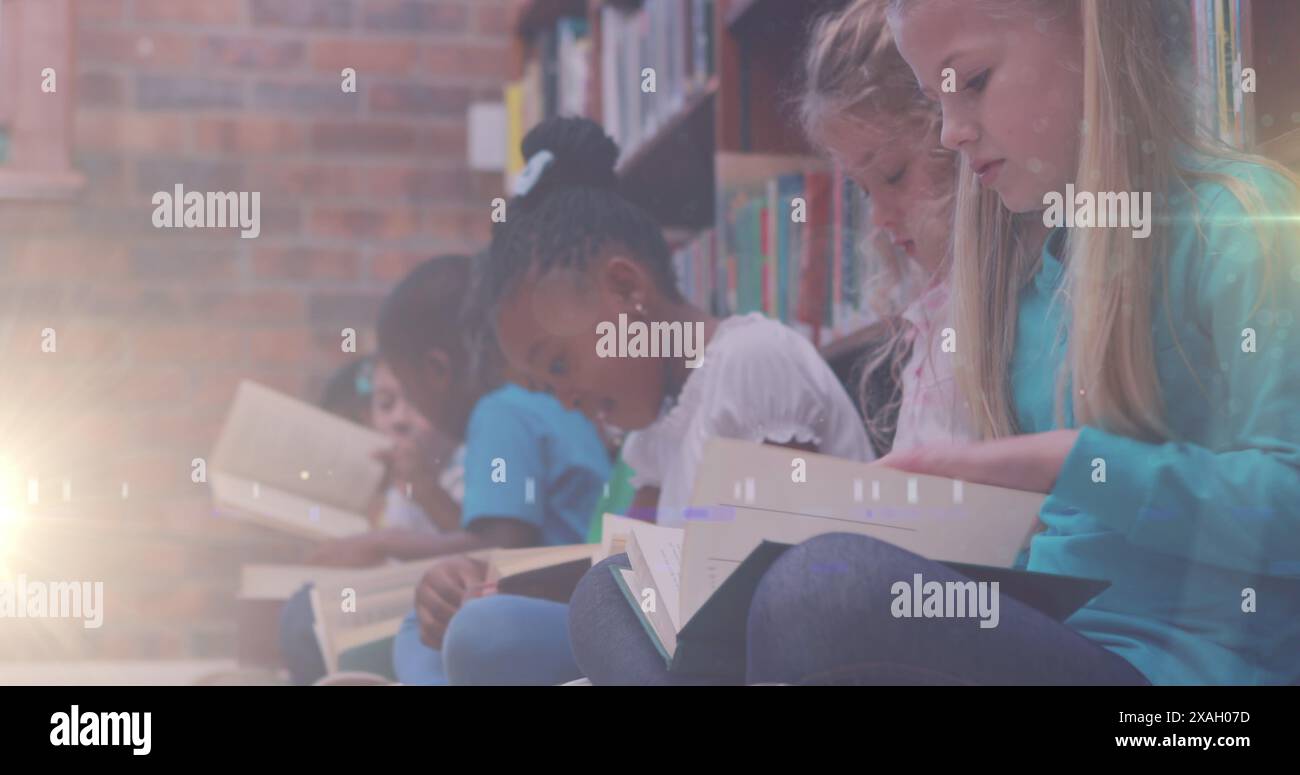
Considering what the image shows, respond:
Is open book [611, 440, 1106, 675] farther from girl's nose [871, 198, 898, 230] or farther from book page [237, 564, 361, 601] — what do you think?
book page [237, 564, 361, 601]

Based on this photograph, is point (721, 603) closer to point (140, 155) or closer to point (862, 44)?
point (862, 44)

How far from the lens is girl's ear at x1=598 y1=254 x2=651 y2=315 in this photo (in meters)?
0.91

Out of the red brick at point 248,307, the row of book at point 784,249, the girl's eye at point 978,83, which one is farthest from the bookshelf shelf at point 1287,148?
the red brick at point 248,307

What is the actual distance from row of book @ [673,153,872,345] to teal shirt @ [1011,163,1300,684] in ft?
0.76

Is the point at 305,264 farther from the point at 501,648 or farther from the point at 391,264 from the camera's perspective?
the point at 501,648

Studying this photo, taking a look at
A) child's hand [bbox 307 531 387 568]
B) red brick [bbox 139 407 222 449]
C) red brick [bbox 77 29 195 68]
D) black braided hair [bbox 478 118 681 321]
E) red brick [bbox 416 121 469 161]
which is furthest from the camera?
red brick [bbox 416 121 469 161]

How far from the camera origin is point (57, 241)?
1664 millimetres

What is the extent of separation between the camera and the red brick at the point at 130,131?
175cm

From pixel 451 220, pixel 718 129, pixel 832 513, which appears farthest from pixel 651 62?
pixel 832 513

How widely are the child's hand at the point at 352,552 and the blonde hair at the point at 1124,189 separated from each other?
0.73 m

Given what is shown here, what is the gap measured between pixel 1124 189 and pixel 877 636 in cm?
29

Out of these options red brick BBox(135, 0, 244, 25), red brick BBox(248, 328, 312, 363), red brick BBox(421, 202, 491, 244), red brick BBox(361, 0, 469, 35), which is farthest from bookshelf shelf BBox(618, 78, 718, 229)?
red brick BBox(135, 0, 244, 25)
